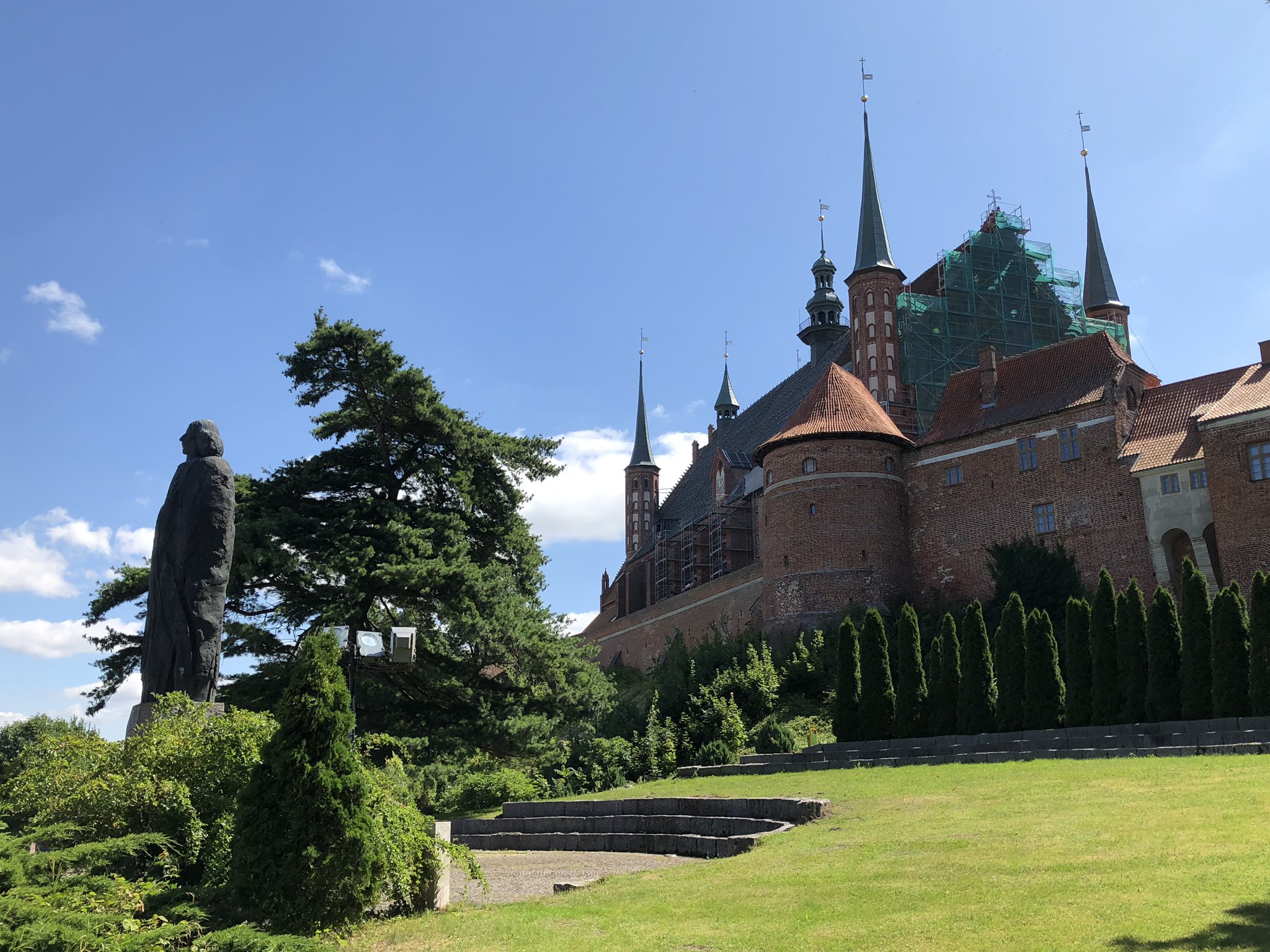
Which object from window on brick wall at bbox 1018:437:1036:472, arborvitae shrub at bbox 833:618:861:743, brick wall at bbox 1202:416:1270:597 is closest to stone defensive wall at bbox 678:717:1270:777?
arborvitae shrub at bbox 833:618:861:743

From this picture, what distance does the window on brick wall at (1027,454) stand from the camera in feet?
118

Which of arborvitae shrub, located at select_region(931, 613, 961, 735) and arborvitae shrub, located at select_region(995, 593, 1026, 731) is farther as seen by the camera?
arborvitae shrub, located at select_region(931, 613, 961, 735)

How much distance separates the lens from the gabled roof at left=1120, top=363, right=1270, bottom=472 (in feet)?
99.2

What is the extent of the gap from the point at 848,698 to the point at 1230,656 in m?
7.94

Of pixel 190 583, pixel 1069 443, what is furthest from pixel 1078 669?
pixel 190 583

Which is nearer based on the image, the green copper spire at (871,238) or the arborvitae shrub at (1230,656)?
the arborvitae shrub at (1230,656)

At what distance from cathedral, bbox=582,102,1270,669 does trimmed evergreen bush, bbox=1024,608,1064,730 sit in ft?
28.9

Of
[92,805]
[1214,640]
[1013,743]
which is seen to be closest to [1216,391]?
[1214,640]

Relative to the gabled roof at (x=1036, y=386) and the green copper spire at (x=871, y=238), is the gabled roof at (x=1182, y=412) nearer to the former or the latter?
the gabled roof at (x=1036, y=386)

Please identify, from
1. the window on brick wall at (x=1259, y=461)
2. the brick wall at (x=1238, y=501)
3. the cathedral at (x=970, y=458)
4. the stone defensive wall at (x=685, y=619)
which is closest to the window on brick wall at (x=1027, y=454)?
the cathedral at (x=970, y=458)

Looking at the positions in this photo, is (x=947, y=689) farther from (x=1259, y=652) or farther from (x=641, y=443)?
(x=641, y=443)

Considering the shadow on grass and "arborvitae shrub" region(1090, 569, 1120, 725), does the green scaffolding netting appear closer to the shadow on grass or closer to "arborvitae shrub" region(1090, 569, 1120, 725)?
"arborvitae shrub" region(1090, 569, 1120, 725)

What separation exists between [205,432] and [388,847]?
5693mm

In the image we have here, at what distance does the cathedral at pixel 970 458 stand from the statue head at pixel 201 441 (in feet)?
83.5
